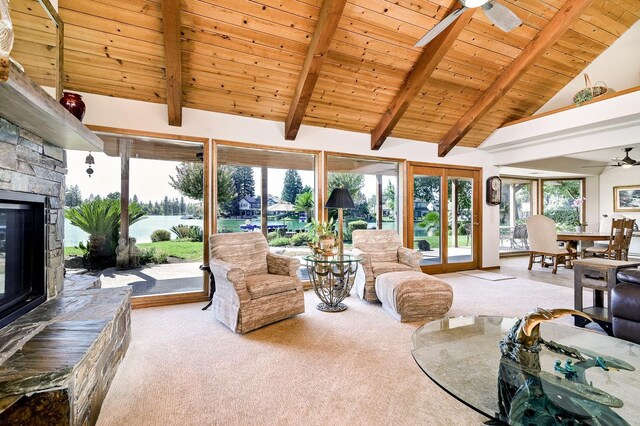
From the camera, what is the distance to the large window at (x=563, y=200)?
854 cm

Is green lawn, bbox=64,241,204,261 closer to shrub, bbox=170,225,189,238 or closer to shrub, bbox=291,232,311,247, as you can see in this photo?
shrub, bbox=170,225,189,238

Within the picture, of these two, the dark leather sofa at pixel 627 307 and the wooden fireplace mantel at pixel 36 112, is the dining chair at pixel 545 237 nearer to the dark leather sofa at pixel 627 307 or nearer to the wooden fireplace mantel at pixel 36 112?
the dark leather sofa at pixel 627 307

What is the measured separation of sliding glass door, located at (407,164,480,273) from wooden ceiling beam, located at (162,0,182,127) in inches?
153

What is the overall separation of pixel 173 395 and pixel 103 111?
3.32 m

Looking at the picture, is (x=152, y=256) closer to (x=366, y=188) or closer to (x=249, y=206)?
(x=249, y=206)

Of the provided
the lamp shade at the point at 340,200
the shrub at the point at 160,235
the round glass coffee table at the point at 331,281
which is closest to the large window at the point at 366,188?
the lamp shade at the point at 340,200

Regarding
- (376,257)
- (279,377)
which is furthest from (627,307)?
(279,377)

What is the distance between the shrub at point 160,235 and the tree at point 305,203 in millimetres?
1833

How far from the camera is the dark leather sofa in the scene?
237cm

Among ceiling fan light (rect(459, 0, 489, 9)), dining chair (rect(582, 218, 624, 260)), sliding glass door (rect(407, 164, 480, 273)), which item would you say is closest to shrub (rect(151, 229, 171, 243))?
sliding glass door (rect(407, 164, 480, 273))

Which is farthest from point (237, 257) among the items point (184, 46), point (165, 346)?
point (184, 46)

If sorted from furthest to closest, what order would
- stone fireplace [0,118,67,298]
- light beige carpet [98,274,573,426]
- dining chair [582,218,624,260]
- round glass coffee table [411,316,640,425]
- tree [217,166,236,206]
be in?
dining chair [582,218,624,260], tree [217,166,236,206], stone fireplace [0,118,67,298], light beige carpet [98,274,573,426], round glass coffee table [411,316,640,425]

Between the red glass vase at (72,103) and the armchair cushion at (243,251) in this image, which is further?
the armchair cushion at (243,251)

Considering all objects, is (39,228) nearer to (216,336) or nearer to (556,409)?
(216,336)
